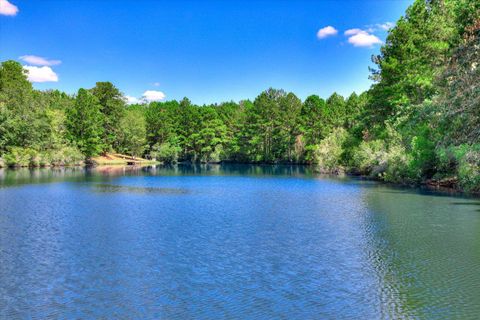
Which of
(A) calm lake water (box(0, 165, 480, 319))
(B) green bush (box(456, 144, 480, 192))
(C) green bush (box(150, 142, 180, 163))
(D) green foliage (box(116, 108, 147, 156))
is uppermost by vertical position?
(D) green foliage (box(116, 108, 147, 156))

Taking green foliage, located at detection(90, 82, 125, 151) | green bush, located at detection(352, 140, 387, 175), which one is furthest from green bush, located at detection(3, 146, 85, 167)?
green bush, located at detection(352, 140, 387, 175)

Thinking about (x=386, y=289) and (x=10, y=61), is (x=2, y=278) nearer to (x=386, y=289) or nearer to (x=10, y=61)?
(x=386, y=289)

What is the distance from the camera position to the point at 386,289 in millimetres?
15805

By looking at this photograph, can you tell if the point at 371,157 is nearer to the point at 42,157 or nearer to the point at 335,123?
the point at 335,123

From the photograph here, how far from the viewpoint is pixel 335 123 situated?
10956 centimetres

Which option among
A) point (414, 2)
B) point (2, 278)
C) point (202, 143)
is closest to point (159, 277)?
point (2, 278)

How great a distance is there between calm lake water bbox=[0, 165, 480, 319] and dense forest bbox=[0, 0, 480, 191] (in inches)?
335

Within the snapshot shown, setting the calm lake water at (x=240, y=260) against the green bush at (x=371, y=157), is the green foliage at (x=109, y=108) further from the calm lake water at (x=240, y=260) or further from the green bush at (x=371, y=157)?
the calm lake water at (x=240, y=260)

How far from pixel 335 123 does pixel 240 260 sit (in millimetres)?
93846

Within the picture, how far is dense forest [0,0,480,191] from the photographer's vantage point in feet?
107

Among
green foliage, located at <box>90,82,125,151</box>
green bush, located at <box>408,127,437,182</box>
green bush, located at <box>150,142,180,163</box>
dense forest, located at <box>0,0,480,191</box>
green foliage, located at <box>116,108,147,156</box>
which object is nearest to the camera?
dense forest, located at <box>0,0,480,191</box>

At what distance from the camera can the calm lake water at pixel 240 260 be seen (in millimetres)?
14070

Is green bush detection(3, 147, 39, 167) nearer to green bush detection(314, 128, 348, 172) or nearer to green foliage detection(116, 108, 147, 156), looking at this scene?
green foliage detection(116, 108, 147, 156)

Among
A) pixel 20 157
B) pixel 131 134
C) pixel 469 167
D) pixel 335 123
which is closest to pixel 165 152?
pixel 131 134
